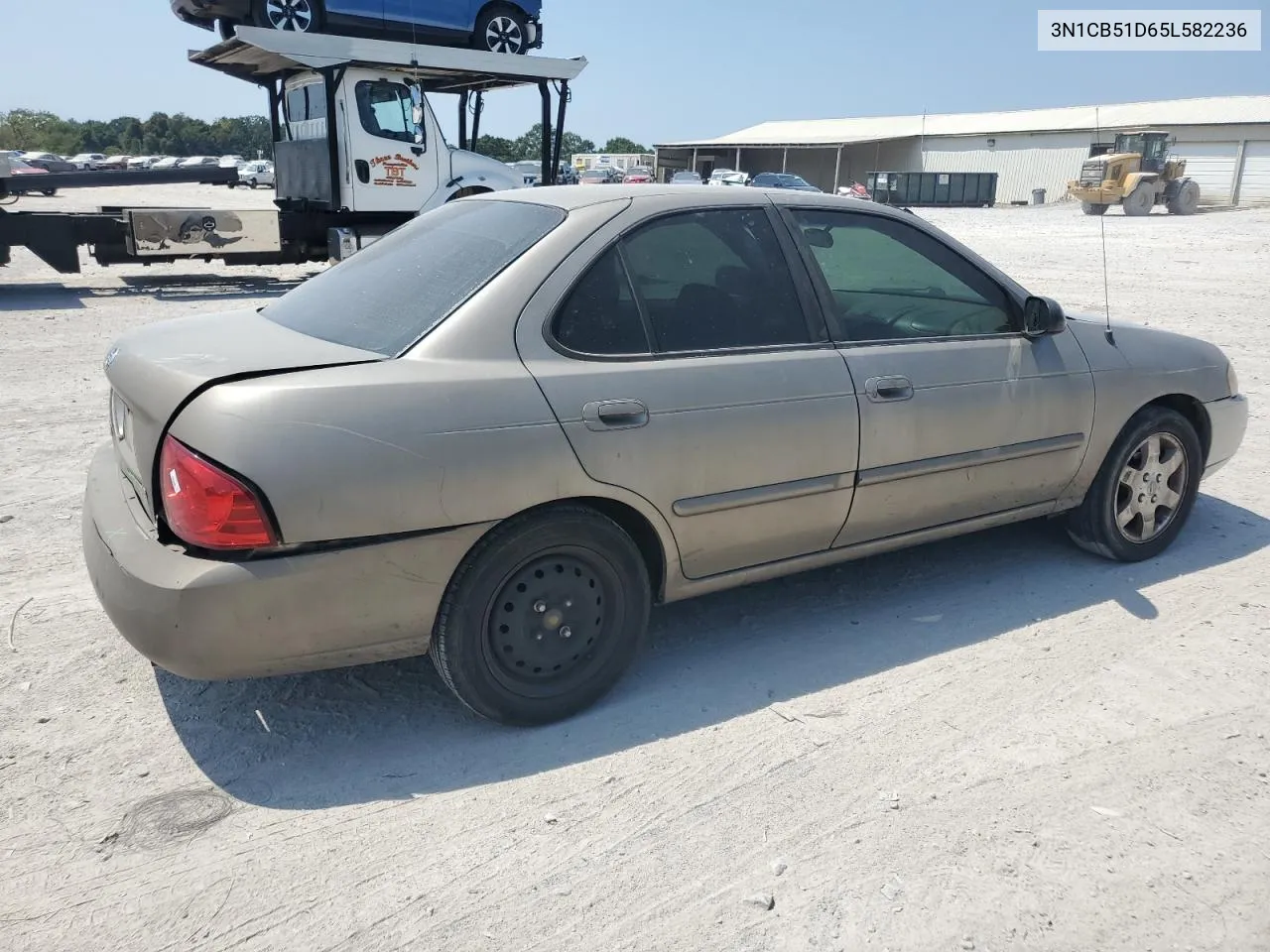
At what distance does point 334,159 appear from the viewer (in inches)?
486

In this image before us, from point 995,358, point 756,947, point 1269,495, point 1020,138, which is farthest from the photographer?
point 1020,138

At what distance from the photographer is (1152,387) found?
4.41m

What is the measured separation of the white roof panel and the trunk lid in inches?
1532

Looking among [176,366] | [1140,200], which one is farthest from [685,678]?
[1140,200]

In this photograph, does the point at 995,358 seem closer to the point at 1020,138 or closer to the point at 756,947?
the point at 756,947

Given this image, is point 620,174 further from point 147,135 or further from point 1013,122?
point 147,135

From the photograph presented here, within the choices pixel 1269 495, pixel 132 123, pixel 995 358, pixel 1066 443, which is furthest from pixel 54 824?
pixel 132 123

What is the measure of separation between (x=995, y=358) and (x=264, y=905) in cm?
318

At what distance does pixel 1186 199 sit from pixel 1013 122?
73.8 feet

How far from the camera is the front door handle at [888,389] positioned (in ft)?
11.9

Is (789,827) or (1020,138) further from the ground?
(1020,138)

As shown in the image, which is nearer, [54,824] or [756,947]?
[756,947]

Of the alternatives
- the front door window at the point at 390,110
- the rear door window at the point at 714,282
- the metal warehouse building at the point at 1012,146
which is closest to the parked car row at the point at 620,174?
the metal warehouse building at the point at 1012,146

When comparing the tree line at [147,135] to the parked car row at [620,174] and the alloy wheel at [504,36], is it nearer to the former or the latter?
the parked car row at [620,174]
